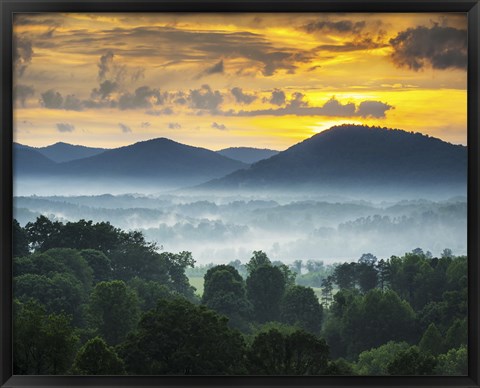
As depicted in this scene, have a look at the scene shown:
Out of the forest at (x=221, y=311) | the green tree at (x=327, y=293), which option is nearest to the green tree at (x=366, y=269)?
the forest at (x=221, y=311)

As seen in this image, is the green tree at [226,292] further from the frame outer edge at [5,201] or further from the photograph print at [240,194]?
the frame outer edge at [5,201]

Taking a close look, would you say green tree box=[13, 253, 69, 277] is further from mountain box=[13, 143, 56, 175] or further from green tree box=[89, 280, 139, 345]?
mountain box=[13, 143, 56, 175]

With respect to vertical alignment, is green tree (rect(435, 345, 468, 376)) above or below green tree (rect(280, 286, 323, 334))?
below

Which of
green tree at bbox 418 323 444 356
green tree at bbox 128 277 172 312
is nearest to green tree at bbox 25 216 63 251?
green tree at bbox 128 277 172 312

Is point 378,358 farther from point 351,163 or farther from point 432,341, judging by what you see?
point 351,163

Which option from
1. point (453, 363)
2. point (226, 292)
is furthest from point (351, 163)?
point (453, 363)

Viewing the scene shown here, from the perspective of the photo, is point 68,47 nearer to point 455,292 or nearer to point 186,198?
point 186,198
